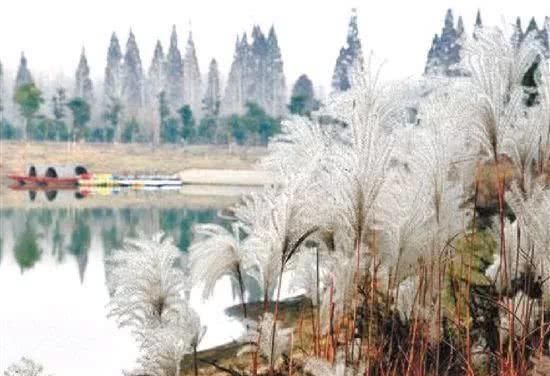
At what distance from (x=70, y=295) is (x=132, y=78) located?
63.3 m

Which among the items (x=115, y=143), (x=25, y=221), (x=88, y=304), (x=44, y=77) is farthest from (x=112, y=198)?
(x=44, y=77)

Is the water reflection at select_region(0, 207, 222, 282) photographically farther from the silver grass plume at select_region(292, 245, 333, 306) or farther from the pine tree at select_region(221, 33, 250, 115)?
the pine tree at select_region(221, 33, 250, 115)

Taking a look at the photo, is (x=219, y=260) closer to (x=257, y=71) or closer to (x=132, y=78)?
(x=132, y=78)

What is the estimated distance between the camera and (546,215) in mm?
3240

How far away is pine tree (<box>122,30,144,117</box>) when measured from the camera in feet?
248

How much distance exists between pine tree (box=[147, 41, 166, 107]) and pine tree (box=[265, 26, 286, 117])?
846cm

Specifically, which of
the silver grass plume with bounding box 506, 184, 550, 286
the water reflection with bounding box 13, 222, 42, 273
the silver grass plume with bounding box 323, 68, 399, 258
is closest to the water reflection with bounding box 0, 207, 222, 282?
the water reflection with bounding box 13, 222, 42, 273

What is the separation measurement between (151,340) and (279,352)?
0.49 m

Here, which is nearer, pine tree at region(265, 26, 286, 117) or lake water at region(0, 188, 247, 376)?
lake water at region(0, 188, 247, 376)

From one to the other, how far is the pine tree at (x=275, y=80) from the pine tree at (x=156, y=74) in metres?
8.46

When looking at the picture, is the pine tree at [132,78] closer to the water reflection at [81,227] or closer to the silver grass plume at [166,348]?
the water reflection at [81,227]

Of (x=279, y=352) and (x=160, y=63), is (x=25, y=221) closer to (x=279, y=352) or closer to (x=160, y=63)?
(x=279, y=352)

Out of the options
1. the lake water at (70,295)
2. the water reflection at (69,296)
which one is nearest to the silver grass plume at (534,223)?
the lake water at (70,295)

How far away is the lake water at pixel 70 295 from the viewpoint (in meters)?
10.4
